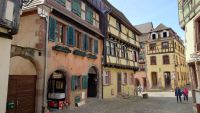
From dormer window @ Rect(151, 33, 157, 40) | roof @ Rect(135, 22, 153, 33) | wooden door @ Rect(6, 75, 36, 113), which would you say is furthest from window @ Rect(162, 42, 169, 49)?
wooden door @ Rect(6, 75, 36, 113)

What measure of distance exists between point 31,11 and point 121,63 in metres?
12.4

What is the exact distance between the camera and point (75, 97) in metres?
13.1

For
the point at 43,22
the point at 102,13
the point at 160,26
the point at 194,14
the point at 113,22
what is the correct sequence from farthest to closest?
the point at 160,26 → the point at 113,22 → the point at 102,13 → the point at 194,14 → the point at 43,22

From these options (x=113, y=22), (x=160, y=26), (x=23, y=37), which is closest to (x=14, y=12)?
(x=23, y=37)

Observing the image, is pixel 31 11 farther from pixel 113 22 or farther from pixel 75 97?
pixel 113 22

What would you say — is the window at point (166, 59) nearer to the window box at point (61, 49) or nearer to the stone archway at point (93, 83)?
the stone archway at point (93, 83)

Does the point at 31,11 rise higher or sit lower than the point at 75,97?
higher

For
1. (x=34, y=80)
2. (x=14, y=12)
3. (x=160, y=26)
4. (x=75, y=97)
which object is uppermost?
(x=160, y=26)

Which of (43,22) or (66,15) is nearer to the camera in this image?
(43,22)

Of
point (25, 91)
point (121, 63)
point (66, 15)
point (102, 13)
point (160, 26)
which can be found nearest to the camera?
point (25, 91)

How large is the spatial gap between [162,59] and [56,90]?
27509mm

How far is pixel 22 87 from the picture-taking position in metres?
9.53

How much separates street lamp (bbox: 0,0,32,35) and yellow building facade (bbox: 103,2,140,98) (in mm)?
10706

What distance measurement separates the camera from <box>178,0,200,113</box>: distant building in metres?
11.2
